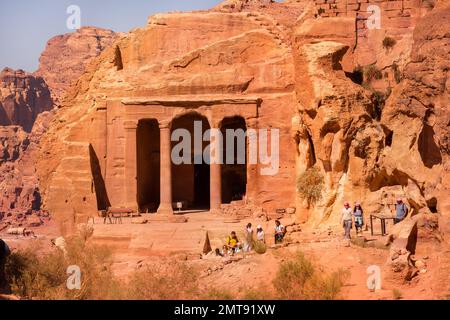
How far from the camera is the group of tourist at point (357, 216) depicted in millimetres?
21672

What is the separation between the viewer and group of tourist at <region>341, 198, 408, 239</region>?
71.1ft

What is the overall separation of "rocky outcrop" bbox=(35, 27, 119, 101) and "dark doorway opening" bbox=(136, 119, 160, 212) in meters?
73.3

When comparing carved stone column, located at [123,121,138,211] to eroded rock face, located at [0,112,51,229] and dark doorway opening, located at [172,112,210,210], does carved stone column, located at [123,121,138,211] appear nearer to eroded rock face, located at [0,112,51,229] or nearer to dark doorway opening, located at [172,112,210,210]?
dark doorway opening, located at [172,112,210,210]

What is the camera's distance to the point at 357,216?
78.0ft

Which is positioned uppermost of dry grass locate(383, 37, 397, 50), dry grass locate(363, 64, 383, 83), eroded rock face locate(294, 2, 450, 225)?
dry grass locate(383, 37, 397, 50)

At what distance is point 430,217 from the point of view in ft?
58.7

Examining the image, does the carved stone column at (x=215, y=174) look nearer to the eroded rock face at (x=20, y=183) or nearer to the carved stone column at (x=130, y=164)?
the carved stone column at (x=130, y=164)

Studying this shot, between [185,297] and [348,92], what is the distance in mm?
13138

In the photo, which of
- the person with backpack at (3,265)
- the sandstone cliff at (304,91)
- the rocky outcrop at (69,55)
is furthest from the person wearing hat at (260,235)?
the rocky outcrop at (69,55)

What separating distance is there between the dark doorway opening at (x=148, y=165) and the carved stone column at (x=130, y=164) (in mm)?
472

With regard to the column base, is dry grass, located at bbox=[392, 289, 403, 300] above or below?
below

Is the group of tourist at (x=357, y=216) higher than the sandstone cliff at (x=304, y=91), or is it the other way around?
the sandstone cliff at (x=304, y=91)

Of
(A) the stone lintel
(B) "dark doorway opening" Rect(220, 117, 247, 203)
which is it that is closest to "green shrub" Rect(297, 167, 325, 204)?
(A) the stone lintel
